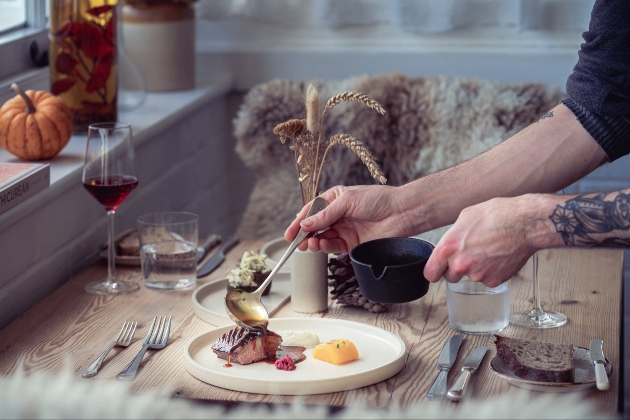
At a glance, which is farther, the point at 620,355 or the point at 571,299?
the point at 571,299

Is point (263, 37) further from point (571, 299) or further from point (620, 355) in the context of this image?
point (620, 355)

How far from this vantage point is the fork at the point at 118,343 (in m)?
1.14

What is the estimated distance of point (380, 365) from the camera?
3.69 feet

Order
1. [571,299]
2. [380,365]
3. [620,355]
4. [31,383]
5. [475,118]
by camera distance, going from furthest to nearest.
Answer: [475,118]
[571,299]
[620,355]
[380,365]
[31,383]

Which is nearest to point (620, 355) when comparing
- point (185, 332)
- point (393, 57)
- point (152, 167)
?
point (185, 332)

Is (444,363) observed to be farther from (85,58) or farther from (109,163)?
(85,58)

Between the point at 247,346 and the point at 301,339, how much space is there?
0.11 meters

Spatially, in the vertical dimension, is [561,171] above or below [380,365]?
above

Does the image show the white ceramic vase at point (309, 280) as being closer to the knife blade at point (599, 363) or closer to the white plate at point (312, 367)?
the white plate at point (312, 367)

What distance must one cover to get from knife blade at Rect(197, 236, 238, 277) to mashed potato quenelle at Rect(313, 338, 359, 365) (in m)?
0.50

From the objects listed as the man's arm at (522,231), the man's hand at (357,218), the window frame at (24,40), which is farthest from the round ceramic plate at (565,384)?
the window frame at (24,40)

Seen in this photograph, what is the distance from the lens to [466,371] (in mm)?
1115

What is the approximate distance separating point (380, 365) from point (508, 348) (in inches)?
7.1

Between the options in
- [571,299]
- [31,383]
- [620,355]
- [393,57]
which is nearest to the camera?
[31,383]
